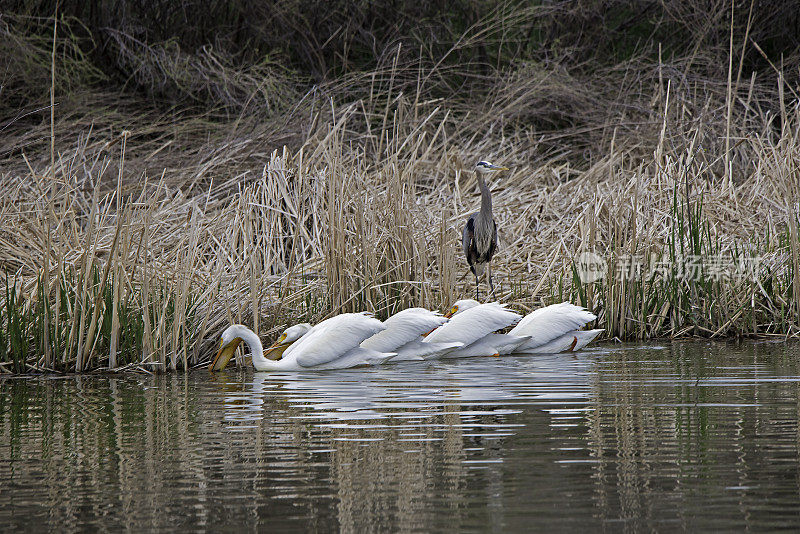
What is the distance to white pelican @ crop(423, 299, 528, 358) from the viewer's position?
330 inches

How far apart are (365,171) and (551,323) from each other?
245 centimetres

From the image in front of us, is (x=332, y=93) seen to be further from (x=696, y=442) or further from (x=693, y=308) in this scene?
(x=696, y=442)

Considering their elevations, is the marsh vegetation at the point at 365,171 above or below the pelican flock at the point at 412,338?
above

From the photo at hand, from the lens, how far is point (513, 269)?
10.6m

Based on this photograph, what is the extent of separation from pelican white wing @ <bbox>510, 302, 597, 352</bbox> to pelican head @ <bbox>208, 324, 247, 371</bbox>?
2052mm

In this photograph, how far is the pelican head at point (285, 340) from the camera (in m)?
8.24

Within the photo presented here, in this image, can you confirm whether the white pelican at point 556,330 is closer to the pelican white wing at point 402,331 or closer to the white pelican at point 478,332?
the white pelican at point 478,332

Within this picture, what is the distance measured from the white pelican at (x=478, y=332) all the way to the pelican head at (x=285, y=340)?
0.87 meters

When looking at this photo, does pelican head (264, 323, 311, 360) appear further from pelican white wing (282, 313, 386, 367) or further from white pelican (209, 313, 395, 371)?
pelican white wing (282, 313, 386, 367)

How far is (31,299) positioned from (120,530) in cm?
472

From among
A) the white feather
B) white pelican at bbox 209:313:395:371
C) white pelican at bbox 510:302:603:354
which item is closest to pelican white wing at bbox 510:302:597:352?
white pelican at bbox 510:302:603:354

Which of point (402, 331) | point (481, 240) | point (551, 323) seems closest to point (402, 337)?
point (402, 331)

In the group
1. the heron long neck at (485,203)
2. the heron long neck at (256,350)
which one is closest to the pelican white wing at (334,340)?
the heron long neck at (256,350)

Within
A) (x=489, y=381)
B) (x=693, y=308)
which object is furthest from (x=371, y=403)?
(x=693, y=308)
